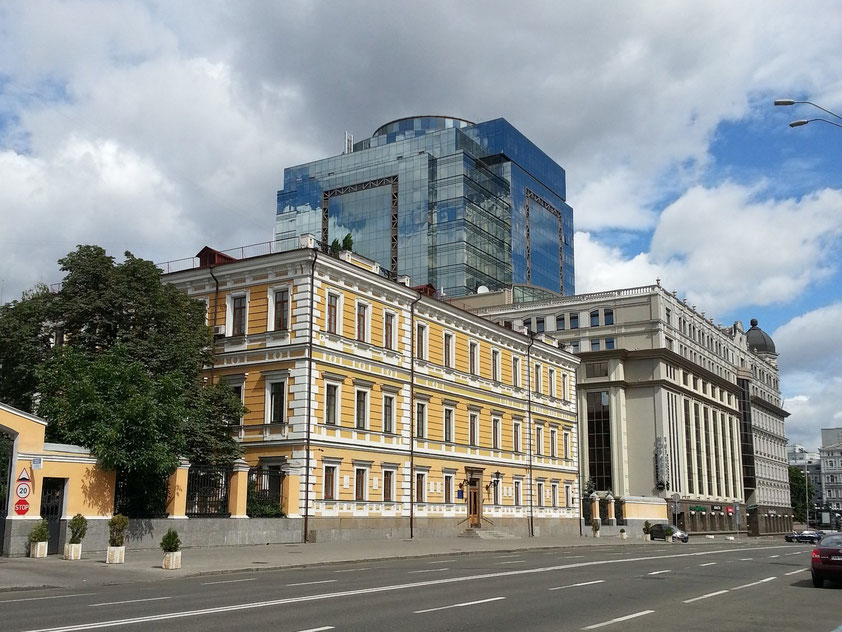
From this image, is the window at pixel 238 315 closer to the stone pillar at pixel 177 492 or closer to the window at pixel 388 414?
the window at pixel 388 414

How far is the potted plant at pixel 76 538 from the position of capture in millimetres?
26047

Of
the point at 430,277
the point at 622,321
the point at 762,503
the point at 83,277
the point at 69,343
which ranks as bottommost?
the point at 762,503

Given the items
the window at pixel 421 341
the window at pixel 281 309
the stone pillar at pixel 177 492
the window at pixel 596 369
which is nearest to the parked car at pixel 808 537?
the window at pixel 596 369

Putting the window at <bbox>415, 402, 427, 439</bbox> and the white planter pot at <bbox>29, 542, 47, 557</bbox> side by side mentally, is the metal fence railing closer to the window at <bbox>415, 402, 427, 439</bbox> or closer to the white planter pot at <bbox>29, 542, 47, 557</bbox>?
the white planter pot at <bbox>29, 542, 47, 557</bbox>

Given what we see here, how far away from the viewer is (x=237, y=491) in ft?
113

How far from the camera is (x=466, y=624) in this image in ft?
43.9

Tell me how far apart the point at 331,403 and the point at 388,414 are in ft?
15.7

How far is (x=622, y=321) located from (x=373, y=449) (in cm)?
4995

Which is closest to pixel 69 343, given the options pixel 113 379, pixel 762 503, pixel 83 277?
pixel 83 277

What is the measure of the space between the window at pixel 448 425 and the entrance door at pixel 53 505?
2467 centimetres

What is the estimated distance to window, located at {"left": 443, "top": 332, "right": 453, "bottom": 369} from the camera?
49.8m

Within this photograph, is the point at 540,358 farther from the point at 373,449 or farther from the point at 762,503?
the point at 762,503

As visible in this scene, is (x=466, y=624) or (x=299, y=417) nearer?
(x=466, y=624)

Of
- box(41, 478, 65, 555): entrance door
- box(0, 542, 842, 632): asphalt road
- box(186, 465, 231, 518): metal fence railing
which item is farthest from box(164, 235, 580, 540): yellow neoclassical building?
box(0, 542, 842, 632): asphalt road
